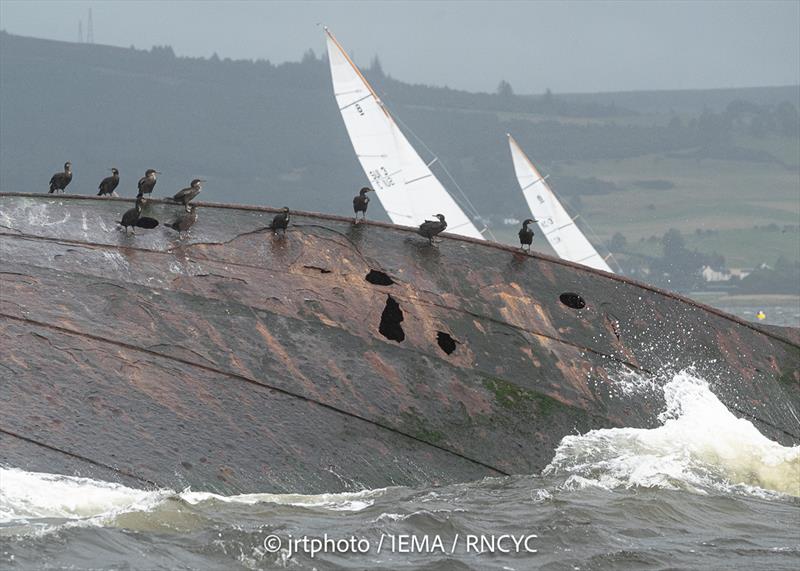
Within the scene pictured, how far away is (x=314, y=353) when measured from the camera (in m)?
14.3

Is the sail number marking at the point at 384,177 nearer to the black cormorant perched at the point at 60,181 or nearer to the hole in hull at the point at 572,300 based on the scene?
the black cormorant perched at the point at 60,181

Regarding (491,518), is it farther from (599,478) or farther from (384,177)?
(384,177)

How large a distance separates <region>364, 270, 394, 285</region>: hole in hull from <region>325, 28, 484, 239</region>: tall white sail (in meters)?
27.1

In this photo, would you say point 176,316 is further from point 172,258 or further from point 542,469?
point 542,469

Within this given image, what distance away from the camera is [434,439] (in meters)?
14.0

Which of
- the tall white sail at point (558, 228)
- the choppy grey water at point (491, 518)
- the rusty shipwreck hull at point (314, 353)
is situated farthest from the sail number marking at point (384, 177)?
the choppy grey water at point (491, 518)

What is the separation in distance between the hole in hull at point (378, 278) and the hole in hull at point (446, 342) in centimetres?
73

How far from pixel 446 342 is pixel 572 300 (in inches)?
70.6

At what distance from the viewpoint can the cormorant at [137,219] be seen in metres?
14.9

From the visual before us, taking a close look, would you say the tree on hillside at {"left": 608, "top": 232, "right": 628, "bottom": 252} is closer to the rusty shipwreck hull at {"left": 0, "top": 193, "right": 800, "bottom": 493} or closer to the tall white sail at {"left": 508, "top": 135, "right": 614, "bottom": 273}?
the tall white sail at {"left": 508, "top": 135, "right": 614, "bottom": 273}

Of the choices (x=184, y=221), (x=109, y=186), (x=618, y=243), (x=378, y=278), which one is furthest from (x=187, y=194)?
(x=618, y=243)

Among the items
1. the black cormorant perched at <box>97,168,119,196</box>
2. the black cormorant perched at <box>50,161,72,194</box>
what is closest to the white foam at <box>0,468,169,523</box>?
the black cormorant perched at <box>97,168,119,196</box>

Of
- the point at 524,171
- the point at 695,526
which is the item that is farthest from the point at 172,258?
the point at 524,171

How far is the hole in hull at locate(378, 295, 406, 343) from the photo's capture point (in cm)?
1500
